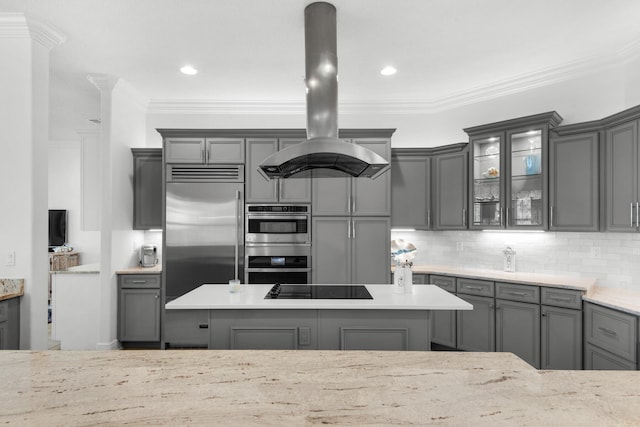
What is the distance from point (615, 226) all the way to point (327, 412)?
3239 millimetres

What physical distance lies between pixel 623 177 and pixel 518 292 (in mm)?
1254

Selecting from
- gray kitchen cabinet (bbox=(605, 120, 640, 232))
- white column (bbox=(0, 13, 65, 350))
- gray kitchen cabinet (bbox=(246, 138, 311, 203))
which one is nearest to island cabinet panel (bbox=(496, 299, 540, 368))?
gray kitchen cabinet (bbox=(605, 120, 640, 232))

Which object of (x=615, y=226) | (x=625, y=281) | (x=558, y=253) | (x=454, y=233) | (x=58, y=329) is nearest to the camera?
(x=615, y=226)

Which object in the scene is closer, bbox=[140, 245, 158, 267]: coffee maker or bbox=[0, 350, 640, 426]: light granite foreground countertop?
bbox=[0, 350, 640, 426]: light granite foreground countertop

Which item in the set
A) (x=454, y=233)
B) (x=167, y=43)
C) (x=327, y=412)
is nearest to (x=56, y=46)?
(x=167, y=43)

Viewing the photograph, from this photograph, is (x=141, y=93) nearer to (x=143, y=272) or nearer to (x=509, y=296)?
(x=143, y=272)

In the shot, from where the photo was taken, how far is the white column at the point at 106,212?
12.9 ft

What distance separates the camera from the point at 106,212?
12.9 feet

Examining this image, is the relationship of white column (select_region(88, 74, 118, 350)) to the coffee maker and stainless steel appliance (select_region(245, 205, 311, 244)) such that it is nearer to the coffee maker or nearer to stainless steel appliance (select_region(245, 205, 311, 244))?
the coffee maker

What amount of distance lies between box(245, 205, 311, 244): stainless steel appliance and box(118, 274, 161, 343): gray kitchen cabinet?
4.04 feet

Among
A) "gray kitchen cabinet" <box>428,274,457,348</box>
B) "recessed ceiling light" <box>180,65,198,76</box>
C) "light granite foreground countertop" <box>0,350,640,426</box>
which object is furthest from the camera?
"gray kitchen cabinet" <box>428,274,457,348</box>

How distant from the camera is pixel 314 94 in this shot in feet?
8.32

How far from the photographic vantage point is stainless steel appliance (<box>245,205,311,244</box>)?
4.04 metres

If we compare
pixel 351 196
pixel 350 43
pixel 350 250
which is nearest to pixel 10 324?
pixel 350 250
